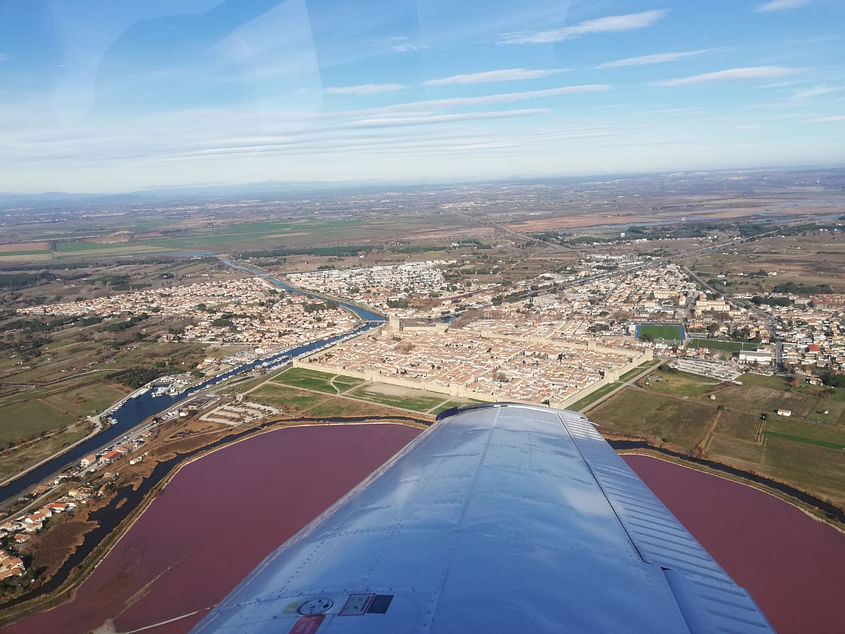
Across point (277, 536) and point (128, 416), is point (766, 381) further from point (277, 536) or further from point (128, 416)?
point (128, 416)

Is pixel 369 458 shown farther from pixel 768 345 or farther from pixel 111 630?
pixel 768 345

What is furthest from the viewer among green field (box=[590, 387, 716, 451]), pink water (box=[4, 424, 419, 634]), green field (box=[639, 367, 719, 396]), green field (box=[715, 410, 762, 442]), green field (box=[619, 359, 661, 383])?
green field (box=[619, 359, 661, 383])

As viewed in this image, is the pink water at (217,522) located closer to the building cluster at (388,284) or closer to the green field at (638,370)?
the green field at (638,370)

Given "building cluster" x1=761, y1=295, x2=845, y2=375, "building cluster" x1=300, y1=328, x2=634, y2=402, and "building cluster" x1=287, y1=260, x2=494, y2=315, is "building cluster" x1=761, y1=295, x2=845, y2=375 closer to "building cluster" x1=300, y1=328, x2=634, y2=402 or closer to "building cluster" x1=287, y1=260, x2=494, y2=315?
"building cluster" x1=300, y1=328, x2=634, y2=402

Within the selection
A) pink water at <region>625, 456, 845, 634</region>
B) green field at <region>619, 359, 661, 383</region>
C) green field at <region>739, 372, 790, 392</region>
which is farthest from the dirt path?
green field at <region>619, 359, 661, 383</region>

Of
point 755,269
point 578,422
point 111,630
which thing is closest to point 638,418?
point 578,422

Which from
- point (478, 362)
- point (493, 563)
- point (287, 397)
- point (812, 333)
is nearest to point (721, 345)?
point (812, 333)
